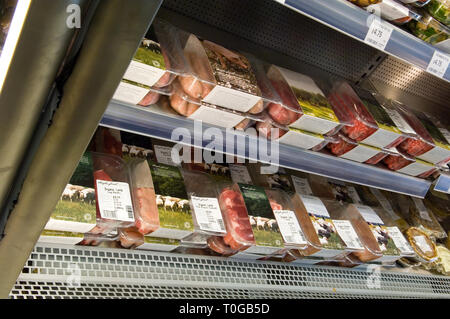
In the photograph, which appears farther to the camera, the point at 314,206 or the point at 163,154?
the point at 314,206

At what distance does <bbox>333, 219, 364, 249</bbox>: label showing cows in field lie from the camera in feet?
6.23

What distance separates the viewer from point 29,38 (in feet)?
2.47

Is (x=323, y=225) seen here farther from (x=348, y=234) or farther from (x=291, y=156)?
(x=291, y=156)

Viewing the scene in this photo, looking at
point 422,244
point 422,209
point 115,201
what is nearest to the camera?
point 115,201

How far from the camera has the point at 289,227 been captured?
1767 mm

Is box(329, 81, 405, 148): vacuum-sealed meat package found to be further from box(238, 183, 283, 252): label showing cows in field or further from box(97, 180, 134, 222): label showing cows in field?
box(97, 180, 134, 222): label showing cows in field

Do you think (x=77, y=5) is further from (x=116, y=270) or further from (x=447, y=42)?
(x=447, y=42)

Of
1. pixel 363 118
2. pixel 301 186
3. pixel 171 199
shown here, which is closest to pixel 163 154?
pixel 171 199

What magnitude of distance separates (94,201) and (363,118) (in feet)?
3.27

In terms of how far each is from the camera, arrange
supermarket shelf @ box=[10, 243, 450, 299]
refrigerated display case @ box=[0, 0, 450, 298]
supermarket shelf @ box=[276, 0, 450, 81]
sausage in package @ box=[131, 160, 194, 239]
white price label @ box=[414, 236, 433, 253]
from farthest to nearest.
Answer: white price label @ box=[414, 236, 433, 253]
sausage in package @ box=[131, 160, 194, 239]
supermarket shelf @ box=[10, 243, 450, 299]
supermarket shelf @ box=[276, 0, 450, 81]
refrigerated display case @ box=[0, 0, 450, 298]

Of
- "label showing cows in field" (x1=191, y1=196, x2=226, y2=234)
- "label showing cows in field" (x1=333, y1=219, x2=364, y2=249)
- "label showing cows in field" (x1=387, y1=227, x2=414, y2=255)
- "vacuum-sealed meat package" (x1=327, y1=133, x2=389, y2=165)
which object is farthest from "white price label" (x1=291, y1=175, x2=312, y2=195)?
"label showing cows in field" (x1=191, y1=196, x2=226, y2=234)

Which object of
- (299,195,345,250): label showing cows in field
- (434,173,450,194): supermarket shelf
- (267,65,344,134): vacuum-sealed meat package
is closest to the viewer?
(267,65,344,134): vacuum-sealed meat package

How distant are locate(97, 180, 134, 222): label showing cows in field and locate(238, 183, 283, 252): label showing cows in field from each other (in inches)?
17.8

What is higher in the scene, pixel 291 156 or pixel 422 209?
pixel 291 156
